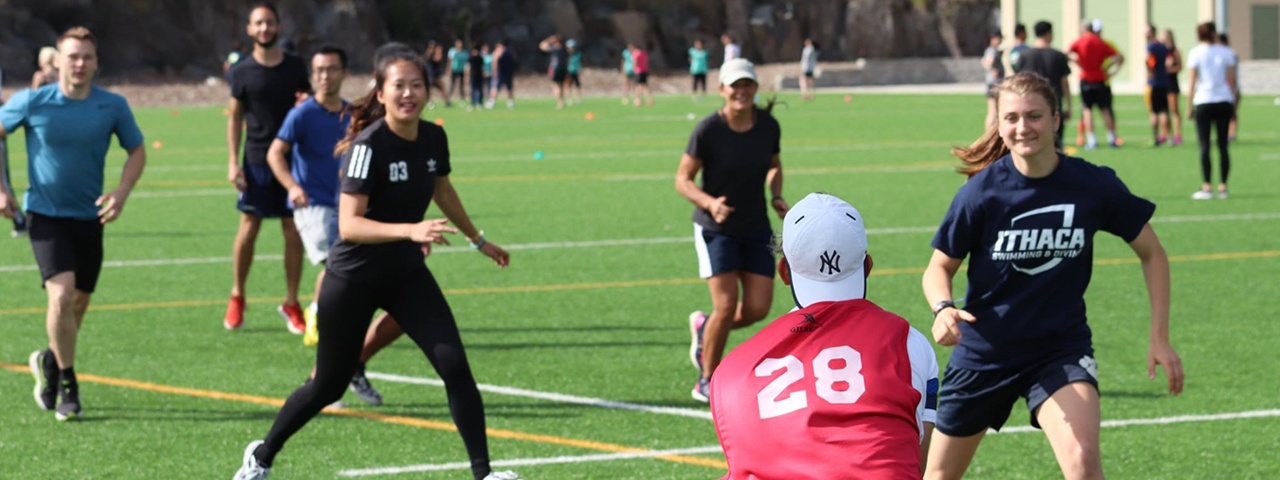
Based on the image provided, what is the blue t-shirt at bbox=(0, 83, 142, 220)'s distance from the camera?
9.45 meters

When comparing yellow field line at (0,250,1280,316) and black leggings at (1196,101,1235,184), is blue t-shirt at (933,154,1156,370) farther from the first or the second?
black leggings at (1196,101,1235,184)

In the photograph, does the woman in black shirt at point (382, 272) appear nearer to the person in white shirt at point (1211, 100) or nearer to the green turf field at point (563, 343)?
the green turf field at point (563, 343)

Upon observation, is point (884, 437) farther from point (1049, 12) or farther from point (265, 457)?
point (1049, 12)

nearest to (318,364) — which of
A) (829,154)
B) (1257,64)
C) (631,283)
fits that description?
(631,283)

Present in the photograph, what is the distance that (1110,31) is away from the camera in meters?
60.8

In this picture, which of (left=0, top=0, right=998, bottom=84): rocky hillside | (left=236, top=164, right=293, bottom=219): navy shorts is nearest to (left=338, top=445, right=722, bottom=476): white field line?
(left=236, top=164, right=293, bottom=219): navy shorts

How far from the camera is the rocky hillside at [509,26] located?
77000mm

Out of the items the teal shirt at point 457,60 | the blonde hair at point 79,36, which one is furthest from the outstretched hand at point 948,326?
the teal shirt at point 457,60

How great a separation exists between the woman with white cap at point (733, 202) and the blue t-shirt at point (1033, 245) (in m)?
3.43

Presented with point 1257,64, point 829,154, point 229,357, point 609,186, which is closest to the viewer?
point 229,357

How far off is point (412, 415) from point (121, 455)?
157 cm

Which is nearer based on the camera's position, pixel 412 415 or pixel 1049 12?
pixel 412 415

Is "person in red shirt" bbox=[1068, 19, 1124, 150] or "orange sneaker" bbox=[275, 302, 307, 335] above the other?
"person in red shirt" bbox=[1068, 19, 1124, 150]

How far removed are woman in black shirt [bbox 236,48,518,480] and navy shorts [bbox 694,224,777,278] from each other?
6.68 ft
